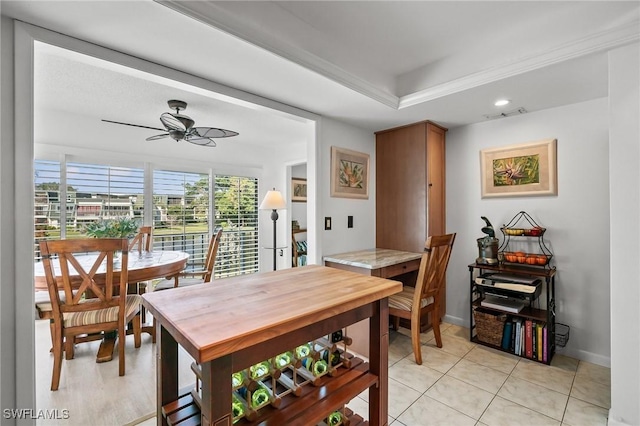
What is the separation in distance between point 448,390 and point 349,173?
203cm

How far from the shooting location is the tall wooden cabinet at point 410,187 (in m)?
2.86

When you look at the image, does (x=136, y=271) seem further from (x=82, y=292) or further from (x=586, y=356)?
(x=586, y=356)

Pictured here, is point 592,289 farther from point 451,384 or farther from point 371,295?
point 371,295

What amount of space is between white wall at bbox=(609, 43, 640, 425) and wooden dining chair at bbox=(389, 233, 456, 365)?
100 cm

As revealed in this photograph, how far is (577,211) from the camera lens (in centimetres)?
237

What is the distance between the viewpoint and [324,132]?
2750 millimetres

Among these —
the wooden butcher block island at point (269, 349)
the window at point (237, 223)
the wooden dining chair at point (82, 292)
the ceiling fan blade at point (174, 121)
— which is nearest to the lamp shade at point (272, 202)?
the window at point (237, 223)

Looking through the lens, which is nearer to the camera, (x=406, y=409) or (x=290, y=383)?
(x=290, y=383)

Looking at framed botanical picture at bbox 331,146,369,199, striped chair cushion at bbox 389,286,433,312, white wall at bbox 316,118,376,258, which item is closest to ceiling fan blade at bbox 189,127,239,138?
white wall at bbox 316,118,376,258

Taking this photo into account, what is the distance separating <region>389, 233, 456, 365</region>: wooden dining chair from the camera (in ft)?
7.42

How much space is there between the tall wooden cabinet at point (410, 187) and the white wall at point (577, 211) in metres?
0.52

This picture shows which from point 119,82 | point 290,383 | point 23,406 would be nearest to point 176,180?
point 119,82

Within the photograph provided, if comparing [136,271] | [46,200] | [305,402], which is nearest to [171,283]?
[136,271]

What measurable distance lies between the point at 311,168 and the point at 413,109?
3.42 ft
